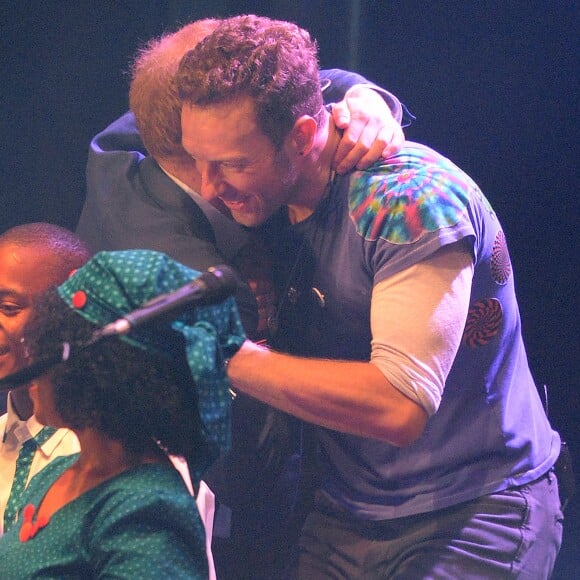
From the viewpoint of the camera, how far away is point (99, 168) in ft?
6.34

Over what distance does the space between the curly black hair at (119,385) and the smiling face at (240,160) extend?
521 millimetres

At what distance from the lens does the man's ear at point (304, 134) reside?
1580mm

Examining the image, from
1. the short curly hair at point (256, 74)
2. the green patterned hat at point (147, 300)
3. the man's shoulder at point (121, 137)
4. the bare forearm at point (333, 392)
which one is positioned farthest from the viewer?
the man's shoulder at point (121, 137)

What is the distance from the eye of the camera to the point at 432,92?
8.77 feet

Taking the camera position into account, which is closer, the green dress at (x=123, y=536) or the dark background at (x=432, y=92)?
the green dress at (x=123, y=536)

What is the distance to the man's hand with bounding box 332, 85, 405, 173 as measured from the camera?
1.60m

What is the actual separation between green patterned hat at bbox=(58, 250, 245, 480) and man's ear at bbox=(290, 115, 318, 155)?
551 mm

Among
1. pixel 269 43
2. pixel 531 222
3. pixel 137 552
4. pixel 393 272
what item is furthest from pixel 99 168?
pixel 531 222

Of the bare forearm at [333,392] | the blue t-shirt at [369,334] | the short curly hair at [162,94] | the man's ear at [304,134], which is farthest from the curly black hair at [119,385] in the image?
the short curly hair at [162,94]

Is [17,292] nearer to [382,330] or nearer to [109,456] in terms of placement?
[109,456]

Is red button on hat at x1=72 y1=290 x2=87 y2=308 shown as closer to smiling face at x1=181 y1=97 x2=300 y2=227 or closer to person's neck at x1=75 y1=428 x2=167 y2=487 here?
person's neck at x1=75 y1=428 x2=167 y2=487

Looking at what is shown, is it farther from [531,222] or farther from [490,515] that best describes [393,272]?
[531,222]

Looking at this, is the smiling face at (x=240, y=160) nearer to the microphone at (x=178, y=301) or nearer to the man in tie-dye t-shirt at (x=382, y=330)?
the man in tie-dye t-shirt at (x=382, y=330)

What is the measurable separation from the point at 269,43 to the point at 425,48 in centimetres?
121
